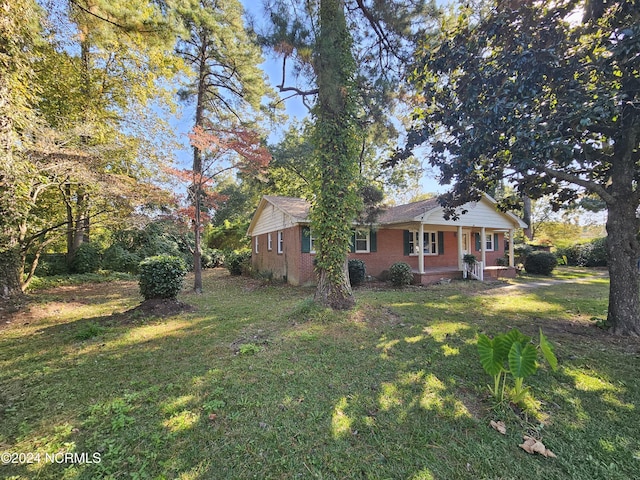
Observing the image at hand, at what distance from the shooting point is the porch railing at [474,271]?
1312cm

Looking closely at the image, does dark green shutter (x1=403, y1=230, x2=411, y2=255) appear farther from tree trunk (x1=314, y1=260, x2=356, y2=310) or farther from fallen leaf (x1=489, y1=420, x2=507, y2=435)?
fallen leaf (x1=489, y1=420, x2=507, y2=435)

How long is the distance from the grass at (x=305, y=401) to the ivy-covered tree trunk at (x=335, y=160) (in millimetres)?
974

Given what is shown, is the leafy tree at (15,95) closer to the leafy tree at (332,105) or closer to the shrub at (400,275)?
the leafy tree at (332,105)

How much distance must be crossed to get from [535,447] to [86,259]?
1812 cm

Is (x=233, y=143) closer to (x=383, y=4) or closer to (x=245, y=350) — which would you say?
(x=383, y=4)

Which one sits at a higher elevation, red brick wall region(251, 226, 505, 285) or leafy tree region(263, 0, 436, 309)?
leafy tree region(263, 0, 436, 309)

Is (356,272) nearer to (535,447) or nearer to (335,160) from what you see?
(335,160)

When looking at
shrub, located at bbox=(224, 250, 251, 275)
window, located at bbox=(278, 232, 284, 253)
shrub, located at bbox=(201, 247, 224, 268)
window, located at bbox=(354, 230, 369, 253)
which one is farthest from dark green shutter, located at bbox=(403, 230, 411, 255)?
shrub, located at bbox=(201, 247, 224, 268)

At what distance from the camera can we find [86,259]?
46.0 ft

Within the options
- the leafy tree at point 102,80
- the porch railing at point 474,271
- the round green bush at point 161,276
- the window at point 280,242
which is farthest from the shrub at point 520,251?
the leafy tree at point 102,80

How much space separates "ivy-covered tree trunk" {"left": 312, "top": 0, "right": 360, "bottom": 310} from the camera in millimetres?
6047

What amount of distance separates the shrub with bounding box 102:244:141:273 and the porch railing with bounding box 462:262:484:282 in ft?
56.9

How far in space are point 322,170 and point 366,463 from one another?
17.3ft

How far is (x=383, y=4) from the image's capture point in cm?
644
